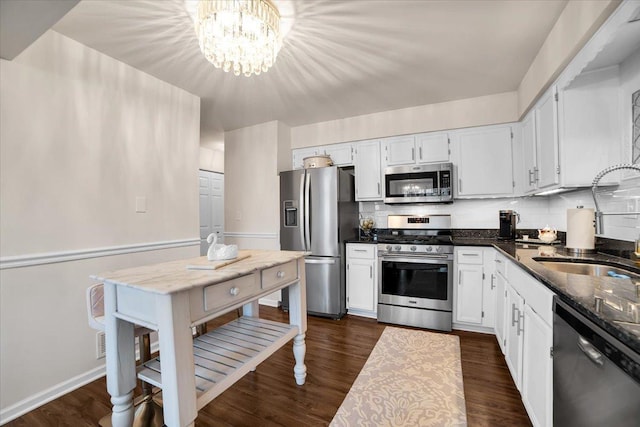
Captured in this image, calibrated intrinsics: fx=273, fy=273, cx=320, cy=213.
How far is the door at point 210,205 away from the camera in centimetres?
521

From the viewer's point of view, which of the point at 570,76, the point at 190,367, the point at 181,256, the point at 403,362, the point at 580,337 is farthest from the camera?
the point at 181,256

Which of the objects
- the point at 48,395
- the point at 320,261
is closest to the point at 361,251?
the point at 320,261

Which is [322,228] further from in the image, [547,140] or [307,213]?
[547,140]

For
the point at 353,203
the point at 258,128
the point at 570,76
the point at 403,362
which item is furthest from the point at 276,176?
the point at 570,76

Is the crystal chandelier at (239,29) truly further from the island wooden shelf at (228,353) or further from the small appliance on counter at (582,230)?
the small appliance on counter at (582,230)

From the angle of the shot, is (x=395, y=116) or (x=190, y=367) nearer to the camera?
(x=190, y=367)

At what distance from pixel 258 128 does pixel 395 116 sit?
75.0 inches

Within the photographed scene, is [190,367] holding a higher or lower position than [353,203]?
lower

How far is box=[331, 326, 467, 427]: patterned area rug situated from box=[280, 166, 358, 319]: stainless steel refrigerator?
89 cm

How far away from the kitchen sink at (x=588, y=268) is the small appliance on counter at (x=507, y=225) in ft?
4.18

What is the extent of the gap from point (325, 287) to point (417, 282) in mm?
1080

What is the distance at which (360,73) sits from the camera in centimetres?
255

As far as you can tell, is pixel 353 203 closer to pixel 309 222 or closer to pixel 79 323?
pixel 309 222

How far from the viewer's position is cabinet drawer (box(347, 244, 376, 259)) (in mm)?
3289
